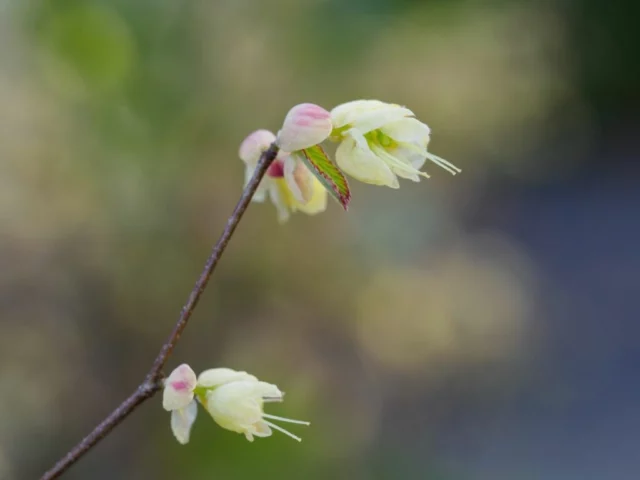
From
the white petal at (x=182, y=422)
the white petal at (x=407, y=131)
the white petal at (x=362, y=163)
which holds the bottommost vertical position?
the white petal at (x=182, y=422)

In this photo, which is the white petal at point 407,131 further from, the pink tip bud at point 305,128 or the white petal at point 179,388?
the white petal at point 179,388

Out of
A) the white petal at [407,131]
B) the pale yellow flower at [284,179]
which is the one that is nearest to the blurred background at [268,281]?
the pale yellow flower at [284,179]

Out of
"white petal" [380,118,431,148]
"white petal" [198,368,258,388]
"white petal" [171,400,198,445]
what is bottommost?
"white petal" [171,400,198,445]

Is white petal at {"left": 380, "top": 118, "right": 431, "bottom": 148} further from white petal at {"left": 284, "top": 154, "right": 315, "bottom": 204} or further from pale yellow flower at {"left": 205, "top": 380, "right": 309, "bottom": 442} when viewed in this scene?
pale yellow flower at {"left": 205, "top": 380, "right": 309, "bottom": 442}

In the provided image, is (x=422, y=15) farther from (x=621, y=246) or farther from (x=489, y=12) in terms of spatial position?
(x=621, y=246)

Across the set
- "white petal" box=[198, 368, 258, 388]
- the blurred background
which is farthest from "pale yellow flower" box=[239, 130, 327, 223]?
the blurred background

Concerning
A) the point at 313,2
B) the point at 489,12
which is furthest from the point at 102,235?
the point at 489,12

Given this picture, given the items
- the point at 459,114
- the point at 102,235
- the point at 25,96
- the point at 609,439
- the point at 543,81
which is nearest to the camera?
the point at 25,96
